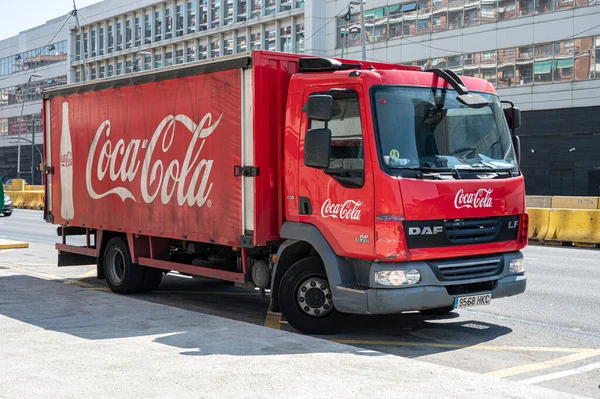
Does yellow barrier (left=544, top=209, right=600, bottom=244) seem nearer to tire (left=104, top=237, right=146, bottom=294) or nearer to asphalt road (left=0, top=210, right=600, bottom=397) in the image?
asphalt road (left=0, top=210, right=600, bottom=397)

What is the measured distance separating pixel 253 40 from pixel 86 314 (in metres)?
54.9

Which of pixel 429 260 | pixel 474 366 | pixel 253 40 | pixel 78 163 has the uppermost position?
pixel 253 40

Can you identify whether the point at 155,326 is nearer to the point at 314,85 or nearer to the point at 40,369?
the point at 40,369

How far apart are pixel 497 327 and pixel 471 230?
1.60 metres

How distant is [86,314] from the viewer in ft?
30.7

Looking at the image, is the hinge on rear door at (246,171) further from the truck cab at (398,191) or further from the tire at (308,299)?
the tire at (308,299)

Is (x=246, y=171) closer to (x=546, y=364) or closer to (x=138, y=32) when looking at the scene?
(x=546, y=364)

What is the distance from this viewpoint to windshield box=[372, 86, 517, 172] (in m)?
8.11

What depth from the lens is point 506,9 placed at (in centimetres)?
4316

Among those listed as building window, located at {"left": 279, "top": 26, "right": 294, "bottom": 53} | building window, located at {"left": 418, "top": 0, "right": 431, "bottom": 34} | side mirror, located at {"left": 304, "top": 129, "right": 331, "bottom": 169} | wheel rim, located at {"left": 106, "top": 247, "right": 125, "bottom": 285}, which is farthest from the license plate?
building window, located at {"left": 279, "top": 26, "right": 294, "bottom": 53}

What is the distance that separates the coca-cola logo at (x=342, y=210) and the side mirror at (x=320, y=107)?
868 mm

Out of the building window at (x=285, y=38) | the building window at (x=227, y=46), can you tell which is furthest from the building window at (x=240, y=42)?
the building window at (x=285, y=38)

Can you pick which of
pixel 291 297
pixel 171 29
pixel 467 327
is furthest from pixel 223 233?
pixel 171 29

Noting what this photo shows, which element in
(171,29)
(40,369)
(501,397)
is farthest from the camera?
(171,29)
